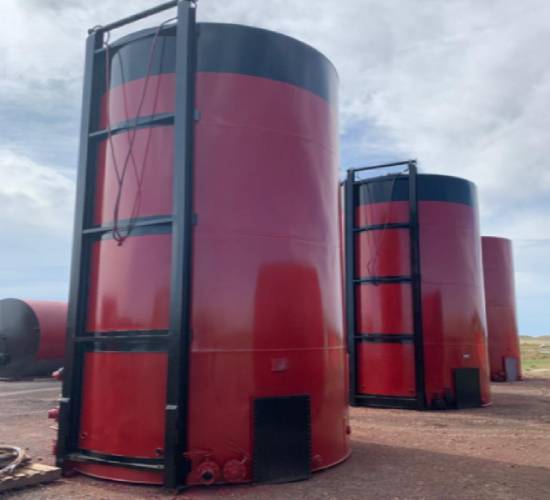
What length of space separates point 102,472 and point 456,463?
5.19m

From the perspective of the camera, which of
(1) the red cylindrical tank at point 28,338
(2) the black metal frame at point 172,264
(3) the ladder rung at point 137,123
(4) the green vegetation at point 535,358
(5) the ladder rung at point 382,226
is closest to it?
(2) the black metal frame at point 172,264

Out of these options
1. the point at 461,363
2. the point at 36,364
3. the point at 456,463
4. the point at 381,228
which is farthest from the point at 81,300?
the point at 36,364

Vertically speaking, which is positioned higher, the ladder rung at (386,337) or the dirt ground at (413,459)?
the ladder rung at (386,337)

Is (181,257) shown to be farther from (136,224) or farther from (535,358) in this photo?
(535,358)

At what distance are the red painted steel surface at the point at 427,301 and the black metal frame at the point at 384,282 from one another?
140mm

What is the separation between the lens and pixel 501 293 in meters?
26.3

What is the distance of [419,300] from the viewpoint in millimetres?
15742

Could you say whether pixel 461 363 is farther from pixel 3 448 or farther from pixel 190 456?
pixel 3 448

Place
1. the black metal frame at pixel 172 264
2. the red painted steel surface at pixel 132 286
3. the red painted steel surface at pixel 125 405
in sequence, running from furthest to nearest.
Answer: the red painted steel surface at pixel 132 286
the red painted steel surface at pixel 125 405
the black metal frame at pixel 172 264

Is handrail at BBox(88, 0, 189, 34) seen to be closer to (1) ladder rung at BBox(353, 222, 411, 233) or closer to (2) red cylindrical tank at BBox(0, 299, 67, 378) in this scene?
(1) ladder rung at BBox(353, 222, 411, 233)

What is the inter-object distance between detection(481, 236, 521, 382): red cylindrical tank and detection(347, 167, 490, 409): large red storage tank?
925 centimetres

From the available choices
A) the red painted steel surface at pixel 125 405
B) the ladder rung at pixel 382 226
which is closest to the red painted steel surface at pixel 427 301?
the ladder rung at pixel 382 226

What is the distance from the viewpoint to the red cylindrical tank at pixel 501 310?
83.5ft

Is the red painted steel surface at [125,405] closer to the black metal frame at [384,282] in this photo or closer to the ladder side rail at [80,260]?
the ladder side rail at [80,260]
